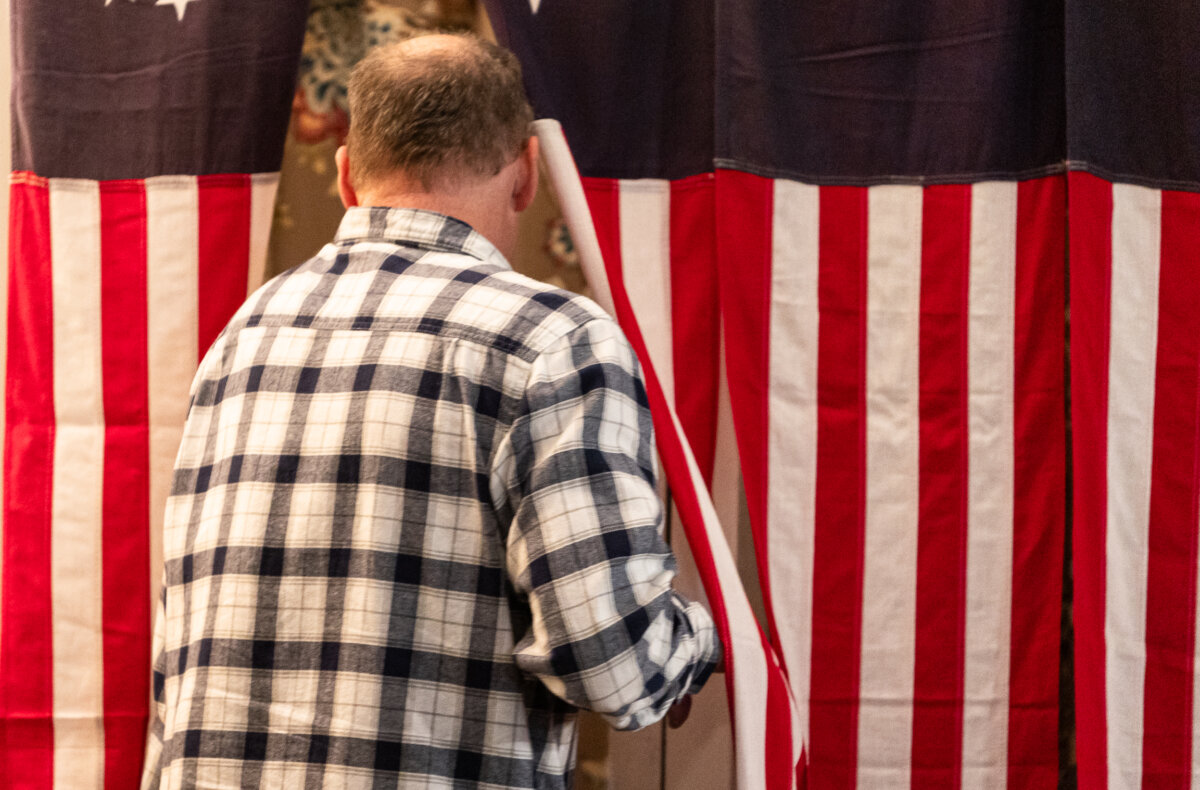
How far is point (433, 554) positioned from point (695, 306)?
0.63 meters

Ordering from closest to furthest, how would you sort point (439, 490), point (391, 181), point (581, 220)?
point (439, 490), point (391, 181), point (581, 220)

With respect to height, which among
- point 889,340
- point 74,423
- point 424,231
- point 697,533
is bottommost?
point 697,533

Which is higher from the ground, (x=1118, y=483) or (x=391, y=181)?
(x=391, y=181)

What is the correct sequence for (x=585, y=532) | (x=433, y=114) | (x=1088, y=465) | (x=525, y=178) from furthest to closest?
(x=1088, y=465)
(x=525, y=178)
(x=433, y=114)
(x=585, y=532)

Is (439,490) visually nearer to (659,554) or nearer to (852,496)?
(659,554)

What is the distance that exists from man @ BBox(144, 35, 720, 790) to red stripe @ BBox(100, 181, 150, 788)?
1.45ft

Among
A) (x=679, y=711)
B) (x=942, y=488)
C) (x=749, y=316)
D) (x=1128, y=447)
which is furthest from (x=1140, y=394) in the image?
(x=679, y=711)

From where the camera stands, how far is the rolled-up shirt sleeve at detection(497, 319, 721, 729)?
0.88m

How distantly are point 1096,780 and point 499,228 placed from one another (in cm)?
106

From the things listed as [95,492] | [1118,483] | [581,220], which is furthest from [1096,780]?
Answer: [95,492]

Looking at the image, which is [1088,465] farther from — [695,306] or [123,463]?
[123,463]

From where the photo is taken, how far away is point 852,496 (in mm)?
1396

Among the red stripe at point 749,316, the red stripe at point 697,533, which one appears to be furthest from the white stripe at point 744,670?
the red stripe at point 749,316

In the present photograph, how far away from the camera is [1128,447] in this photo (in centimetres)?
137
